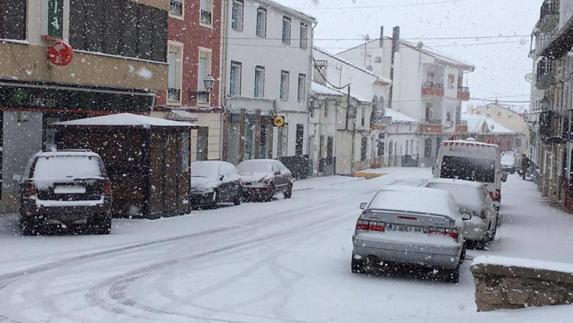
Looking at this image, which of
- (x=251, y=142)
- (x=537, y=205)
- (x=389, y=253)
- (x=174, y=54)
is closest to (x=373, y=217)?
(x=389, y=253)

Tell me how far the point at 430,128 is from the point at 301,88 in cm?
3822

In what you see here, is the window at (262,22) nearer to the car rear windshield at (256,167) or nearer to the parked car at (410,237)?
the car rear windshield at (256,167)

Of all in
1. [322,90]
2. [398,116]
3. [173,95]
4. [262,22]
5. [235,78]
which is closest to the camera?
[173,95]

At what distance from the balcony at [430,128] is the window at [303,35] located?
120ft

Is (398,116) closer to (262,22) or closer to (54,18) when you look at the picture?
(262,22)

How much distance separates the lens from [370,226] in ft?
41.0

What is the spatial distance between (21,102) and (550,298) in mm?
15854

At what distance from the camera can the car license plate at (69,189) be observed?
16141mm

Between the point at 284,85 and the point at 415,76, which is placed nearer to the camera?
the point at 284,85

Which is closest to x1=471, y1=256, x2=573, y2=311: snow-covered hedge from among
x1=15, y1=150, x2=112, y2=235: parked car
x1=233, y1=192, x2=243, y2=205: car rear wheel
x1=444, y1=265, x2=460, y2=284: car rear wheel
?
x1=444, y1=265, x2=460, y2=284: car rear wheel

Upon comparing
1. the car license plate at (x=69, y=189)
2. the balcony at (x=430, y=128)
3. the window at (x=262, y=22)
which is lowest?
the car license plate at (x=69, y=189)

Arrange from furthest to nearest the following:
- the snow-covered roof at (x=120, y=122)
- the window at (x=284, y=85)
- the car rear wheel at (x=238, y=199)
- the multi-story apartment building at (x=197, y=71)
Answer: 1. the window at (x=284, y=85)
2. the multi-story apartment building at (x=197, y=71)
3. the car rear wheel at (x=238, y=199)
4. the snow-covered roof at (x=120, y=122)

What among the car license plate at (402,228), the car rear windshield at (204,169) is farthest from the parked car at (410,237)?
the car rear windshield at (204,169)

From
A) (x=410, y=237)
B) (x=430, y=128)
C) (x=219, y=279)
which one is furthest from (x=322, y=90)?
(x=219, y=279)
